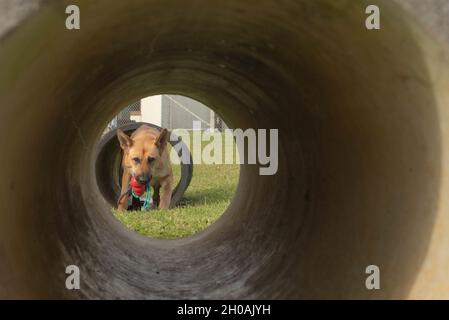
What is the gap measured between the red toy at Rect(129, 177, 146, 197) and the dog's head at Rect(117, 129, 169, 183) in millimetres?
104

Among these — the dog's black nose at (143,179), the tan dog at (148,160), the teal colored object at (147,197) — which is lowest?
the teal colored object at (147,197)

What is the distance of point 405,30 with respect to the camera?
1990 millimetres

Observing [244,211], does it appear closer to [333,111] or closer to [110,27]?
[333,111]

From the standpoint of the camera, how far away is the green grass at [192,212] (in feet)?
22.6

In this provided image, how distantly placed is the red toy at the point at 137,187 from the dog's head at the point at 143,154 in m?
0.10

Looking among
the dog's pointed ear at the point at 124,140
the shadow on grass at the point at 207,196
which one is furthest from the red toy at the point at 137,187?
the shadow on grass at the point at 207,196

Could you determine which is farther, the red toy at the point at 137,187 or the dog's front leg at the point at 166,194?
the dog's front leg at the point at 166,194

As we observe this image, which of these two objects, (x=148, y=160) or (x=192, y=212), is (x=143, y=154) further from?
(x=192, y=212)

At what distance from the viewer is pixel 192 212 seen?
8203 millimetres

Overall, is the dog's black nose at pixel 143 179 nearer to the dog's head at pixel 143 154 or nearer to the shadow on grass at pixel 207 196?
the dog's head at pixel 143 154

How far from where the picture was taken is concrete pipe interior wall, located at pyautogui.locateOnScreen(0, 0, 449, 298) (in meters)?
2.03

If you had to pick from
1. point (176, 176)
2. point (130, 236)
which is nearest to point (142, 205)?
point (176, 176)

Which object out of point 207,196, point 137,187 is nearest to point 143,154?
point 137,187

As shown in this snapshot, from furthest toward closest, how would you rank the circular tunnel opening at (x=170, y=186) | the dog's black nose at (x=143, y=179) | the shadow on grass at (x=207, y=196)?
the shadow on grass at (x=207, y=196), the dog's black nose at (x=143, y=179), the circular tunnel opening at (x=170, y=186)
